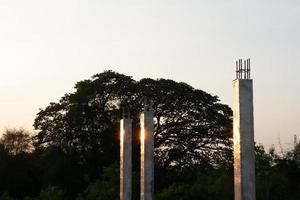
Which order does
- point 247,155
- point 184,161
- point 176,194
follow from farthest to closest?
point 184,161, point 176,194, point 247,155

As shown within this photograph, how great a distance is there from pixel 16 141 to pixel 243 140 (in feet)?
126

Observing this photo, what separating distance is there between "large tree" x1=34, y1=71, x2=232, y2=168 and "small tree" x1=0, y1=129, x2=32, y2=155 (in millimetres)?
9359

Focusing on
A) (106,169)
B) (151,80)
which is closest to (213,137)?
(151,80)

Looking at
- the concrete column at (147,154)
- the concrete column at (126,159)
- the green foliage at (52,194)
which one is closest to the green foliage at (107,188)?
the green foliage at (52,194)

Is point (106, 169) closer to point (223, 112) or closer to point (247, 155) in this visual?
point (223, 112)

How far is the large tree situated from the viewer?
122 feet

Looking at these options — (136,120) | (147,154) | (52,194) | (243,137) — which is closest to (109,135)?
(136,120)

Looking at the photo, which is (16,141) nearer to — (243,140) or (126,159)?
(126,159)

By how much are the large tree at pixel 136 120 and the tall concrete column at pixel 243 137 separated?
24.8 meters

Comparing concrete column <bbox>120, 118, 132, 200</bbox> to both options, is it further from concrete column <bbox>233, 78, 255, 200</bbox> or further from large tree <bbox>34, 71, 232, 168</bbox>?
large tree <bbox>34, 71, 232, 168</bbox>

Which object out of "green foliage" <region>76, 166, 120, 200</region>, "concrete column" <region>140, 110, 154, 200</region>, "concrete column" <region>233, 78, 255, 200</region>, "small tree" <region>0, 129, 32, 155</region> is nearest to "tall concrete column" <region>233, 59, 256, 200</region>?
"concrete column" <region>233, 78, 255, 200</region>

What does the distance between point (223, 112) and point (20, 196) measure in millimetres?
13227

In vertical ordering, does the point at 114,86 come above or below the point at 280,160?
above

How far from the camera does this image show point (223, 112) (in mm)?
38719
